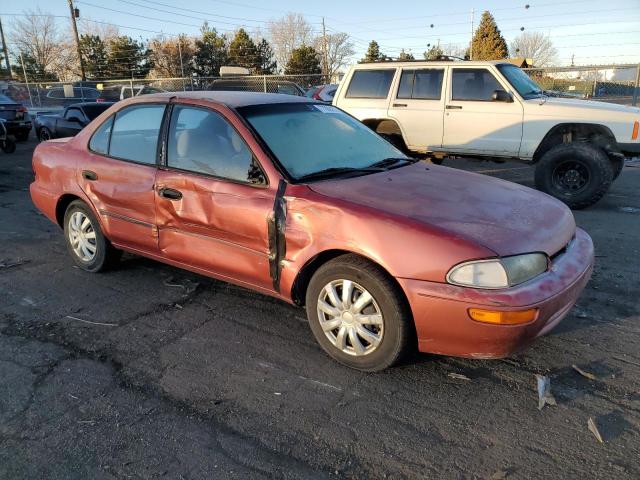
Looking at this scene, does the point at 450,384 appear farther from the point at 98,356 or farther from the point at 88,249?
the point at 88,249

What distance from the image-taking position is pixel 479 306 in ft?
8.38

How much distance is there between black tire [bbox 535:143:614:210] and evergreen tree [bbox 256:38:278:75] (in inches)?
2007

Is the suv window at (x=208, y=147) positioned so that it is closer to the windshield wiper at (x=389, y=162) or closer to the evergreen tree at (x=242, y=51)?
the windshield wiper at (x=389, y=162)

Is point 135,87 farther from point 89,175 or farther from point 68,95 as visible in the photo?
point 89,175

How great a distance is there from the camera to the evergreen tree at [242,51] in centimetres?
5331

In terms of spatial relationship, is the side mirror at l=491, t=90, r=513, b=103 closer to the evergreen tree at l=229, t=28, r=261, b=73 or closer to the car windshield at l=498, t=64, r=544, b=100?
the car windshield at l=498, t=64, r=544, b=100

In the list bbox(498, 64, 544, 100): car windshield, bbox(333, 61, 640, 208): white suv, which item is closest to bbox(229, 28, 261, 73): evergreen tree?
bbox(333, 61, 640, 208): white suv

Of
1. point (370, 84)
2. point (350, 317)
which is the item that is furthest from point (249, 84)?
point (350, 317)

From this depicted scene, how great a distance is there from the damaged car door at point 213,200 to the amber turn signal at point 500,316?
1.36 meters

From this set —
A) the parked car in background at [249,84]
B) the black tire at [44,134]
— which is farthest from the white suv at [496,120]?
the parked car in background at [249,84]

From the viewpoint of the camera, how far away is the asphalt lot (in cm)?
229

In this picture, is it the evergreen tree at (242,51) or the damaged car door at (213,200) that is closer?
the damaged car door at (213,200)

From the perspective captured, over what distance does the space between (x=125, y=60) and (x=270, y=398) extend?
58.6 metres

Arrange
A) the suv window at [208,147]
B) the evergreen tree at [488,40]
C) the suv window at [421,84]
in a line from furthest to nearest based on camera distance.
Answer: the evergreen tree at [488,40] → the suv window at [421,84] → the suv window at [208,147]
